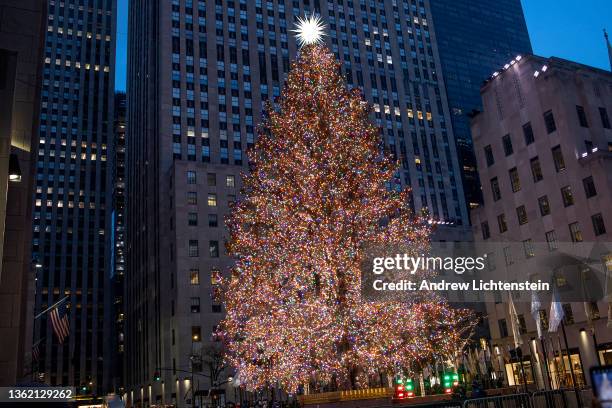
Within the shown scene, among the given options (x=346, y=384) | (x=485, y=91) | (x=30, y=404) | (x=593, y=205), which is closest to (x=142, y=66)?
(x=485, y=91)

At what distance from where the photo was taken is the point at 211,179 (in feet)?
284

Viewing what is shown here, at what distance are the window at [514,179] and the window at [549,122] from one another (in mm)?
5038

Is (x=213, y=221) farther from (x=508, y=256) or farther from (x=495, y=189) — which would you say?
(x=508, y=256)

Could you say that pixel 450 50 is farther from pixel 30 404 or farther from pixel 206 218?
pixel 30 404

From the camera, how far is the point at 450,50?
552 ft

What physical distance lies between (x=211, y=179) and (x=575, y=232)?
5466 cm

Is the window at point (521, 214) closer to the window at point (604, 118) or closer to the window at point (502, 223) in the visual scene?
the window at point (502, 223)

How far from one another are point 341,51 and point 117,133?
94260mm

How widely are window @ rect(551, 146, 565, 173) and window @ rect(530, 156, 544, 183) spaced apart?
1727mm

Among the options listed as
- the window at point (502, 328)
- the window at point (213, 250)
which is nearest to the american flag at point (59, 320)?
the window at point (502, 328)

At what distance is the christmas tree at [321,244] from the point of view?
2612 cm

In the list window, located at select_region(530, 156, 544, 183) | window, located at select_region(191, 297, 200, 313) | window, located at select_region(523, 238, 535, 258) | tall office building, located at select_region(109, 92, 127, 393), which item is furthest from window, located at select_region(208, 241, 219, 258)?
tall office building, located at select_region(109, 92, 127, 393)

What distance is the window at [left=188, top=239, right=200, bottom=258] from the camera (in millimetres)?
80812

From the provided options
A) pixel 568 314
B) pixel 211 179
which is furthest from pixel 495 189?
pixel 211 179
